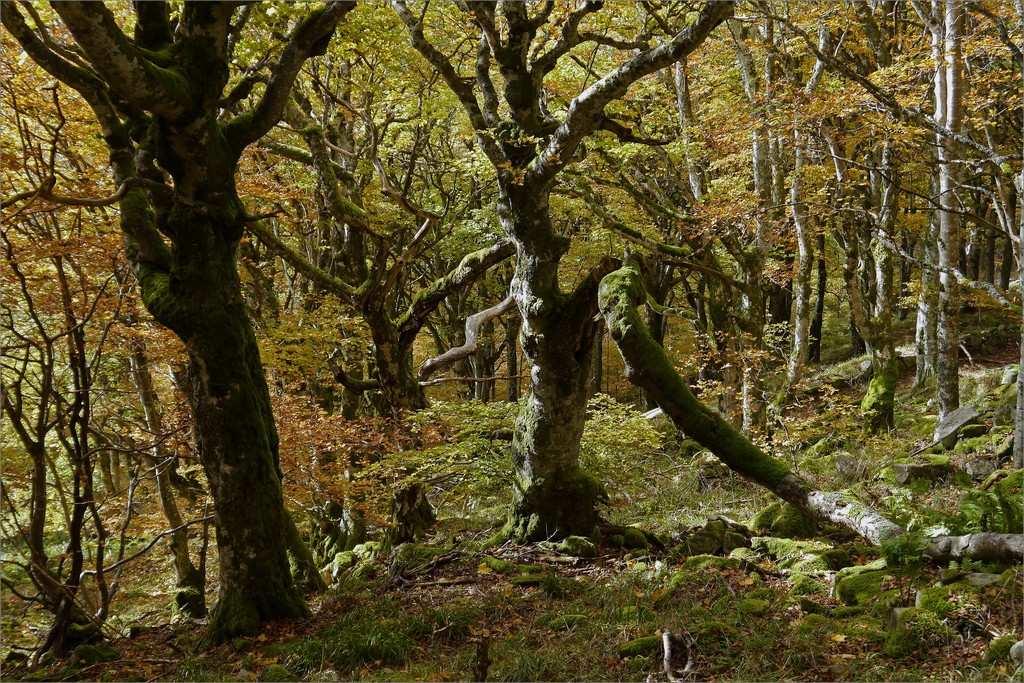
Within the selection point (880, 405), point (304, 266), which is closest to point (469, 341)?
point (304, 266)

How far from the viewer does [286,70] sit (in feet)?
20.3

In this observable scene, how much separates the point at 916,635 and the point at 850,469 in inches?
252

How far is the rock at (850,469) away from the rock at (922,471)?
1106mm

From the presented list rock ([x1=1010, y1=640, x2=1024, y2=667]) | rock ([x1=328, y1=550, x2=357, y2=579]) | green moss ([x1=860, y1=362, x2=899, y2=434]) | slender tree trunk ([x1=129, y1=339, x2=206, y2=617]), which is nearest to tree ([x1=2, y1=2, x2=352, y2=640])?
rock ([x1=328, y1=550, x2=357, y2=579])

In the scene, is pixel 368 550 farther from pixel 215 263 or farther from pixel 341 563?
pixel 215 263

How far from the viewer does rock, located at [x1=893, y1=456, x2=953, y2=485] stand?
27.1 ft

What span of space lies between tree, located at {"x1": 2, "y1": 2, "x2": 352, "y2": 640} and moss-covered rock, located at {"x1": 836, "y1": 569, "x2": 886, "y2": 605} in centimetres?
482

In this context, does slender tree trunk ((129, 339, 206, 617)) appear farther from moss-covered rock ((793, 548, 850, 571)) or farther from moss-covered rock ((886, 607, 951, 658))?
moss-covered rock ((886, 607, 951, 658))

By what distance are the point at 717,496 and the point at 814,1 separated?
8187 mm

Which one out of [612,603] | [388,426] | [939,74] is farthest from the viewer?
[388,426]

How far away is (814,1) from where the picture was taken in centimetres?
1038

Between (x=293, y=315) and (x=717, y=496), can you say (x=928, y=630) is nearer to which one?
(x=717, y=496)

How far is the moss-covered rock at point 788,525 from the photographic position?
7.02m

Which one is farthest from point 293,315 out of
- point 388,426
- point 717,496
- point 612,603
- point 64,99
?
point 612,603
